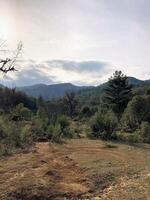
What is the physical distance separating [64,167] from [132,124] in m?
27.2

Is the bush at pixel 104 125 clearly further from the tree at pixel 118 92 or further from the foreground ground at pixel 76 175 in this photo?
the tree at pixel 118 92

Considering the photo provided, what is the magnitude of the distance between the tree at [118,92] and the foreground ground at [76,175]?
39.6 meters

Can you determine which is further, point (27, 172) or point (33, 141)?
point (33, 141)

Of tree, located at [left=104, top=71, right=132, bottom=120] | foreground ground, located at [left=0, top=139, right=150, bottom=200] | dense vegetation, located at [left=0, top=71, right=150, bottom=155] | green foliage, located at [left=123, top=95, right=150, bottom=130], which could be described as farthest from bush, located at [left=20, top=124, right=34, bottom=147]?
tree, located at [left=104, top=71, right=132, bottom=120]

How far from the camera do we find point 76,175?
832 inches

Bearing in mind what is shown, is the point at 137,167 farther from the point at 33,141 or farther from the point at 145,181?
the point at 33,141

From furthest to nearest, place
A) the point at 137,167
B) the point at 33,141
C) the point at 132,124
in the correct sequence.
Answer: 1. the point at 132,124
2. the point at 33,141
3. the point at 137,167

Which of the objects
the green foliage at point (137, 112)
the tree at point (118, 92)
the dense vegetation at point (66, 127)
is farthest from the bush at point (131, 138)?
the tree at point (118, 92)

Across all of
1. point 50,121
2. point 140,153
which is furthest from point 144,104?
point 140,153

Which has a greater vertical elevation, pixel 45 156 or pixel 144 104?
pixel 144 104

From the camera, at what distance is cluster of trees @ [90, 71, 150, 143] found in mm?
38156

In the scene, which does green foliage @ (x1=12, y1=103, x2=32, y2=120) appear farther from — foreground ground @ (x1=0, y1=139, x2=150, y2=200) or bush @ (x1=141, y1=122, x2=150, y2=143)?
foreground ground @ (x1=0, y1=139, x2=150, y2=200)

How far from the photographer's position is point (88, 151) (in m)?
28.4

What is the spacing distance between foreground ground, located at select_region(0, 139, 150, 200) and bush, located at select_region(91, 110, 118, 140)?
8998 millimetres
